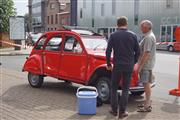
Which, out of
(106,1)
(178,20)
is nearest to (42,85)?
(178,20)

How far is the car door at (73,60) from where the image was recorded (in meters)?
9.72

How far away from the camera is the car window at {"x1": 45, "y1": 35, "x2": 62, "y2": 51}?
10.8 metres

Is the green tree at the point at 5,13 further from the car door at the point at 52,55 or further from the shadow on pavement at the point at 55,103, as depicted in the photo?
the car door at the point at 52,55

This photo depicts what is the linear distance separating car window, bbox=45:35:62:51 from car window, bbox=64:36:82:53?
309 millimetres

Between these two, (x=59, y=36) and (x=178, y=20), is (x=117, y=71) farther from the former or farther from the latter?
(x=178, y=20)

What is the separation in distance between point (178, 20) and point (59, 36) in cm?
3541

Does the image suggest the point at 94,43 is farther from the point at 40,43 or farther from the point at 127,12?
the point at 127,12

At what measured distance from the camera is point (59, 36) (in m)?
10.8

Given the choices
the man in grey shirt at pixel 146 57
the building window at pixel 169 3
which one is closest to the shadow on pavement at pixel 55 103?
the man in grey shirt at pixel 146 57

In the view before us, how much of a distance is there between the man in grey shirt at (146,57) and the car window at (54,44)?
311cm

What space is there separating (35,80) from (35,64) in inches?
21.4

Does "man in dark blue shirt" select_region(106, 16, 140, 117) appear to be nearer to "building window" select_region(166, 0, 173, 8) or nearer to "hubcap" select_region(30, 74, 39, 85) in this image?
"hubcap" select_region(30, 74, 39, 85)

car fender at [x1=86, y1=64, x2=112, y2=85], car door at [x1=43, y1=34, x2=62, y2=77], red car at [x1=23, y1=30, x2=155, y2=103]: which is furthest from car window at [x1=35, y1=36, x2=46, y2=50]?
car fender at [x1=86, y1=64, x2=112, y2=85]

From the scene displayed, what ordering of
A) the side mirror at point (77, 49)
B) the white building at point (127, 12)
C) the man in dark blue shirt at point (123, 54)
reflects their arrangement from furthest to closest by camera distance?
1. the white building at point (127, 12)
2. the side mirror at point (77, 49)
3. the man in dark blue shirt at point (123, 54)
